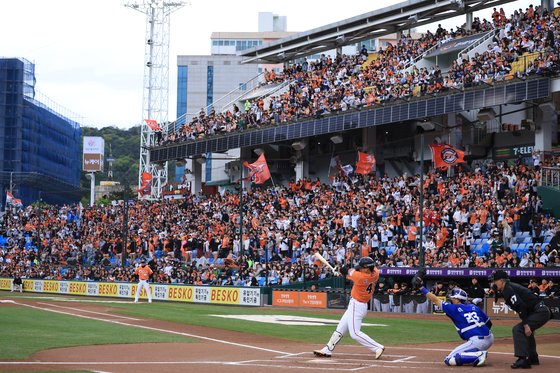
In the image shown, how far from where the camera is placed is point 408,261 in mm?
36156

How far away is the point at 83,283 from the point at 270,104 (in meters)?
17.1

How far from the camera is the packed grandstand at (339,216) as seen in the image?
36375 mm

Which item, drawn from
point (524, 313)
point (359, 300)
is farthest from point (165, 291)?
point (524, 313)

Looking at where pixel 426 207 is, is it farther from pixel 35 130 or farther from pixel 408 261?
pixel 35 130

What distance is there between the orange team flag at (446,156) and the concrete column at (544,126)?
13.3ft

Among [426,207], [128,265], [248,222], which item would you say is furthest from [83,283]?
[426,207]

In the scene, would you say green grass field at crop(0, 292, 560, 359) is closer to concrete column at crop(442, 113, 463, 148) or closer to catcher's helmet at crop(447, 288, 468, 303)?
catcher's helmet at crop(447, 288, 468, 303)

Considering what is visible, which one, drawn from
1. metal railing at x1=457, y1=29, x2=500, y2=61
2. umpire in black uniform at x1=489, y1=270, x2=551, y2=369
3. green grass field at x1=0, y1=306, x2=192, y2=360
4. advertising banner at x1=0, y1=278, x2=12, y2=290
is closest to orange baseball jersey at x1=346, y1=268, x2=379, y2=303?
umpire in black uniform at x1=489, y1=270, x2=551, y2=369

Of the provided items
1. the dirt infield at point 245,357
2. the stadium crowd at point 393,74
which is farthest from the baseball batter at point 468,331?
the stadium crowd at point 393,74

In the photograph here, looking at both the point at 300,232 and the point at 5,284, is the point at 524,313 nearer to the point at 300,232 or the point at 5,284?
the point at 300,232

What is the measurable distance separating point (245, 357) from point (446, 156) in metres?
26.6

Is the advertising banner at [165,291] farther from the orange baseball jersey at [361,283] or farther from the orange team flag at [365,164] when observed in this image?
the orange baseball jersey at [361,283]

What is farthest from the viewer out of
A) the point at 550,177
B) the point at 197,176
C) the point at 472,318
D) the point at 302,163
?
the point at 197,176

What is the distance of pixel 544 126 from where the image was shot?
133 ft
